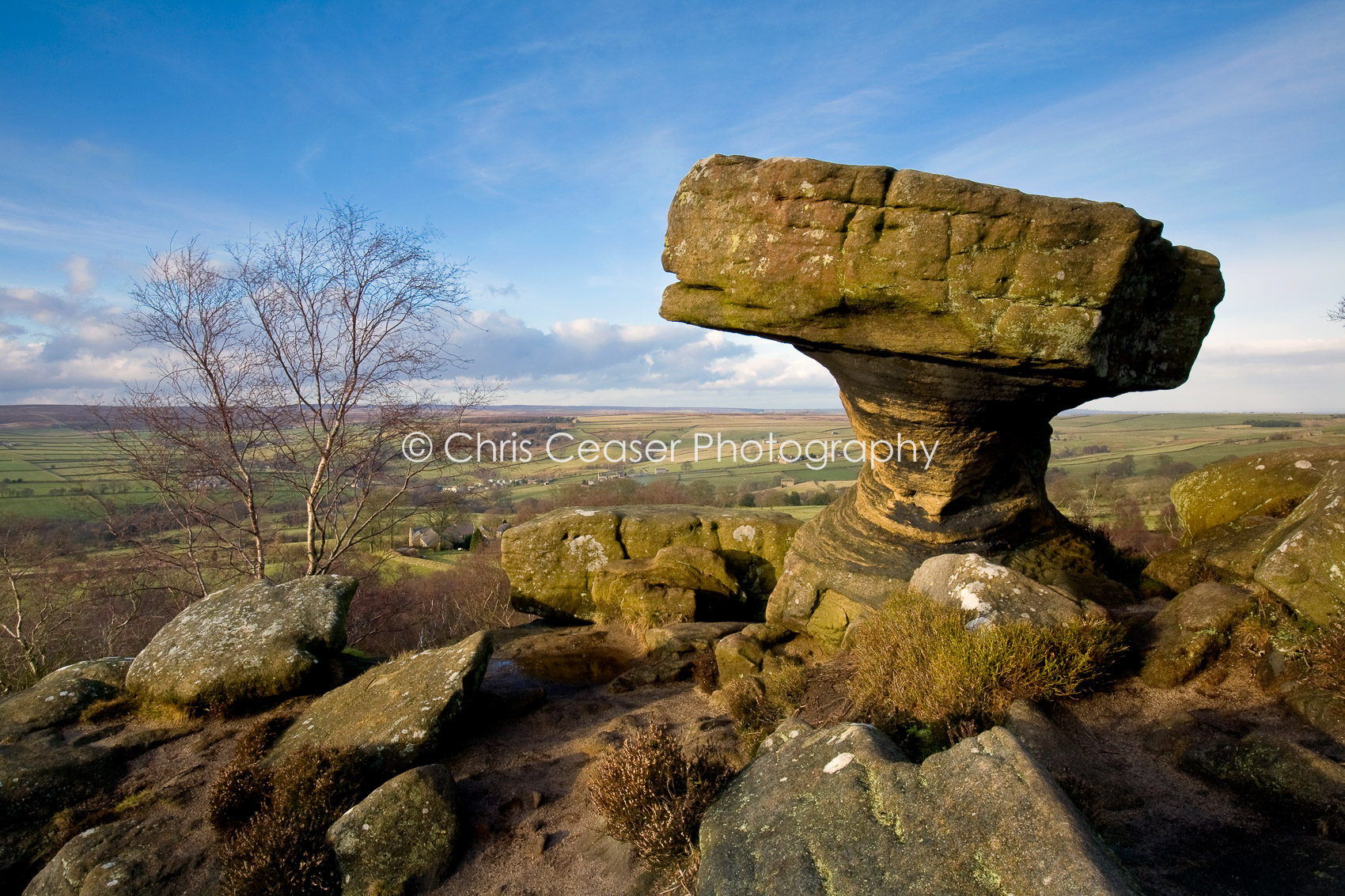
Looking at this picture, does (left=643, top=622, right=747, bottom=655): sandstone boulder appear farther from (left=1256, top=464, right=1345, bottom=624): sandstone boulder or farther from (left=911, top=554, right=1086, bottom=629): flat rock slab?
(left=1256, top=464, right=1345, bottom=624): sandstone boulder

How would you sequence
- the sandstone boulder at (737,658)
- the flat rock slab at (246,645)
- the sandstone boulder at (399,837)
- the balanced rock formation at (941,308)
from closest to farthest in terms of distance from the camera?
the sandstone boulder at (399,837), the balanced rock formation at (941,308), the flat rock slab at (246,645), the sandstone boulder at (737,658)

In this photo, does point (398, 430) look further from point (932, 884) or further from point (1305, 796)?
point (1305, 796)

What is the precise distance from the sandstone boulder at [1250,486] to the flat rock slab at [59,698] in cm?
1520

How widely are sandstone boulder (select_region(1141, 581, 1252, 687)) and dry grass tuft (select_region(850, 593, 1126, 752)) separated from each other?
39 cm

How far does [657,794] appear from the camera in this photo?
471cm

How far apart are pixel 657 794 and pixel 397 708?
10.0 ft

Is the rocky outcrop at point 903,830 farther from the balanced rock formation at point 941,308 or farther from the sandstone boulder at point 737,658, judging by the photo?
the balanced rock formation at point 941,308

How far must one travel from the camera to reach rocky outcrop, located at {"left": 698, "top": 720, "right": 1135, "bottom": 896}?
293 centimetres

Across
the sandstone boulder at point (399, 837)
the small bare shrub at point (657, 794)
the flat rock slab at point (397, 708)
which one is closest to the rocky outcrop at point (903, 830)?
the small bare shrub at point (657, 794)

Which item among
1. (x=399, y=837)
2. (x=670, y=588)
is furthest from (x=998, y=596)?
(x=399, y=837)

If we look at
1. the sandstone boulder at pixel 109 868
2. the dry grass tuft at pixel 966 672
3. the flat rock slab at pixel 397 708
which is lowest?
the sandstone boulder at pixel 109 868

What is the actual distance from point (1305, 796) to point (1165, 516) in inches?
791

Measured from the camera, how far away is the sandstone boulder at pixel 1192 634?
19.3 ft

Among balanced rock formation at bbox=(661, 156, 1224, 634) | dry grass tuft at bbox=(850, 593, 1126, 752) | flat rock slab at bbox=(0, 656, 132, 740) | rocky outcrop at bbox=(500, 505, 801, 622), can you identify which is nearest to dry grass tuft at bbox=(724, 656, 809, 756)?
dry grass tuft at bbox=(850, 593, 1126, 752)
